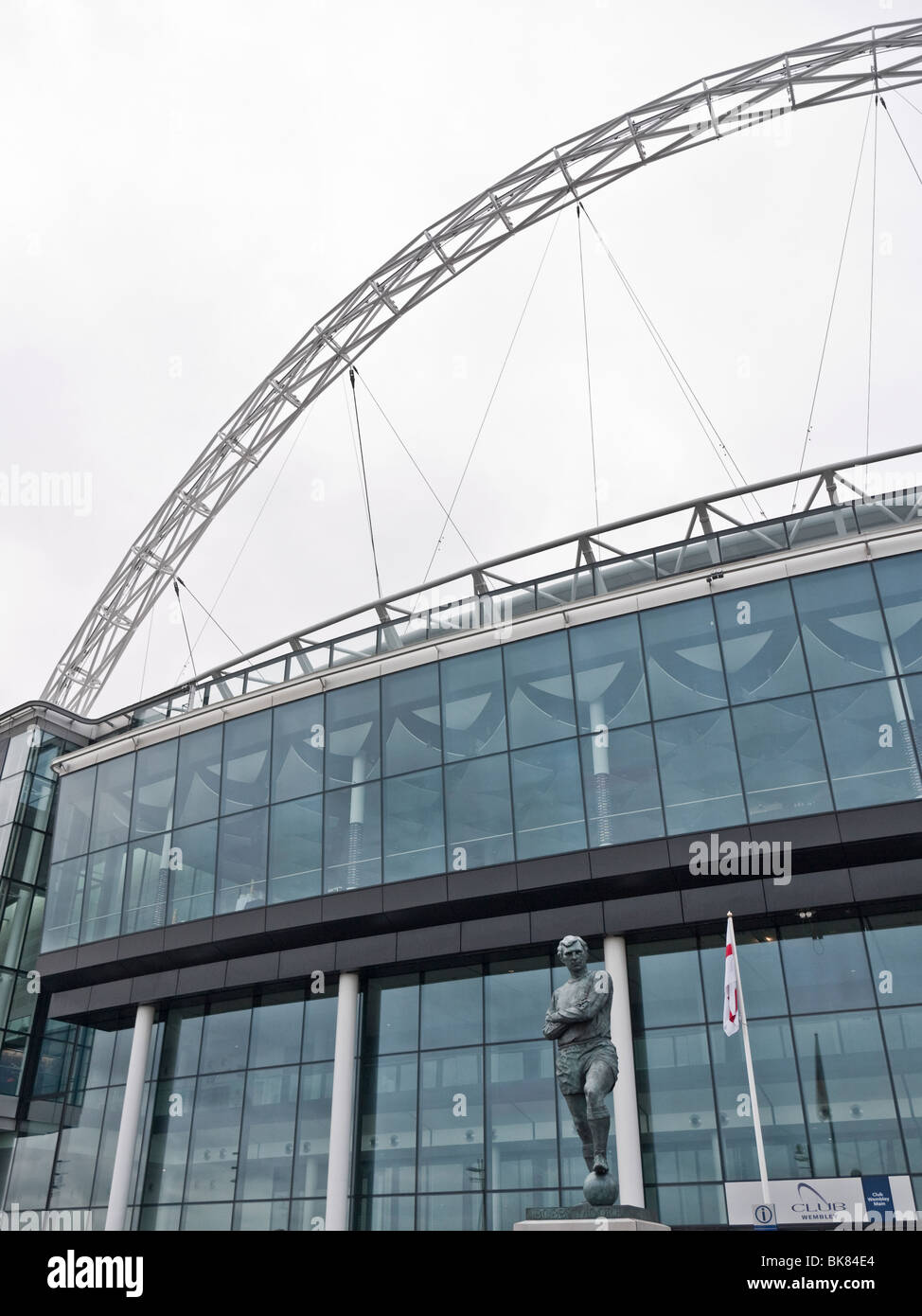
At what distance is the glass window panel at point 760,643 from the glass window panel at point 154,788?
16.0 meters

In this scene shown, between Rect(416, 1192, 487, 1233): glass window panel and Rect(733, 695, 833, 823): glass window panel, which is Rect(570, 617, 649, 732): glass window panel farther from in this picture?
Rect(416, 1192, 487, 1233): glass window panel

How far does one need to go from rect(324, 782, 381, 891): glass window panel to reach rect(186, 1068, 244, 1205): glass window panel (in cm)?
614

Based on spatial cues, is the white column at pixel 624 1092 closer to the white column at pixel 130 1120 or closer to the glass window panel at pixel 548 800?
the glass window panel at pixel 548 800

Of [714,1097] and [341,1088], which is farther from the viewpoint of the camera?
[341,1088]

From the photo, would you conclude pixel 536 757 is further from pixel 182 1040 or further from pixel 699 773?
pixel 182 1040

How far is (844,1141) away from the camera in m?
20.1

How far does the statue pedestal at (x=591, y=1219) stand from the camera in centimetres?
1269

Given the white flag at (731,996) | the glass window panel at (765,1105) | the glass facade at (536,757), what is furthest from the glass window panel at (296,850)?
the white flag at (731,996)

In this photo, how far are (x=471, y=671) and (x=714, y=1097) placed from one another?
1097cm

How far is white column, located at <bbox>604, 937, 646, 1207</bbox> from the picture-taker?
21.2 metres

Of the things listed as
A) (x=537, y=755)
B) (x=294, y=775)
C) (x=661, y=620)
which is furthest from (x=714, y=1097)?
(x=294, y=775)
